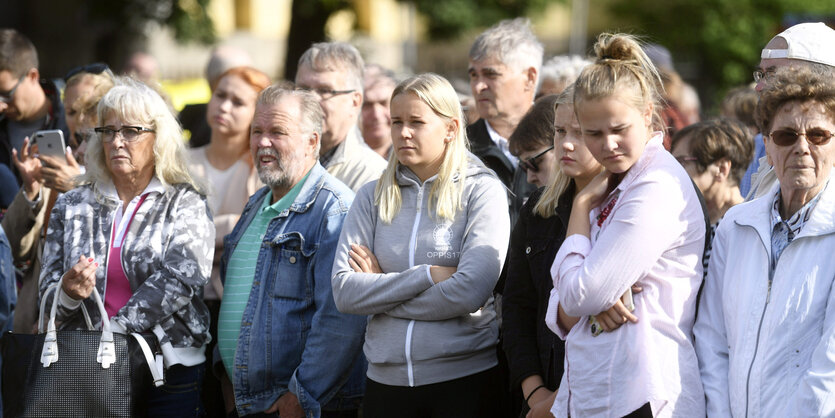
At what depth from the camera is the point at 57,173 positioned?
5117 mm

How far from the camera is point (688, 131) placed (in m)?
4.75

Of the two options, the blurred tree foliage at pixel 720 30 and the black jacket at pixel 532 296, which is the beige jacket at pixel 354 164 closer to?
the black jacket at pixel 532 296

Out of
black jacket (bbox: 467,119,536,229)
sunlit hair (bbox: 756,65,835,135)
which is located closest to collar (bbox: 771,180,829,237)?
sunlit hair (bbox: 756,65,835,135)

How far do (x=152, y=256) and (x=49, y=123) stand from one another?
8.24 feet

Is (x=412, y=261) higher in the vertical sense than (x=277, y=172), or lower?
lower

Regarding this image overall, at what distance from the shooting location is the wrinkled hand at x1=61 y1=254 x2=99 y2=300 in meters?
4.12

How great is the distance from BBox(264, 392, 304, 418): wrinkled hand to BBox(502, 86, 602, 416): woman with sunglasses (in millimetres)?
1041

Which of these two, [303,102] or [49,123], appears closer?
[303,102]

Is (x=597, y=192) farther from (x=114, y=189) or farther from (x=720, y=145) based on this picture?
(x=114, y=189)

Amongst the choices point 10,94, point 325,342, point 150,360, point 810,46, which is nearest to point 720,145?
point 810,46

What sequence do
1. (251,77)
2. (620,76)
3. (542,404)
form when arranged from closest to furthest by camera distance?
(620,76) < (542,404) < (251,77)

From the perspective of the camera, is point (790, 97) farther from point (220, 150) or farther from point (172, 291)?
point (220, 150)

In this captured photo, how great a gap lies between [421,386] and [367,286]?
0.44 m

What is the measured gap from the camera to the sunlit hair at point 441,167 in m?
3.88
